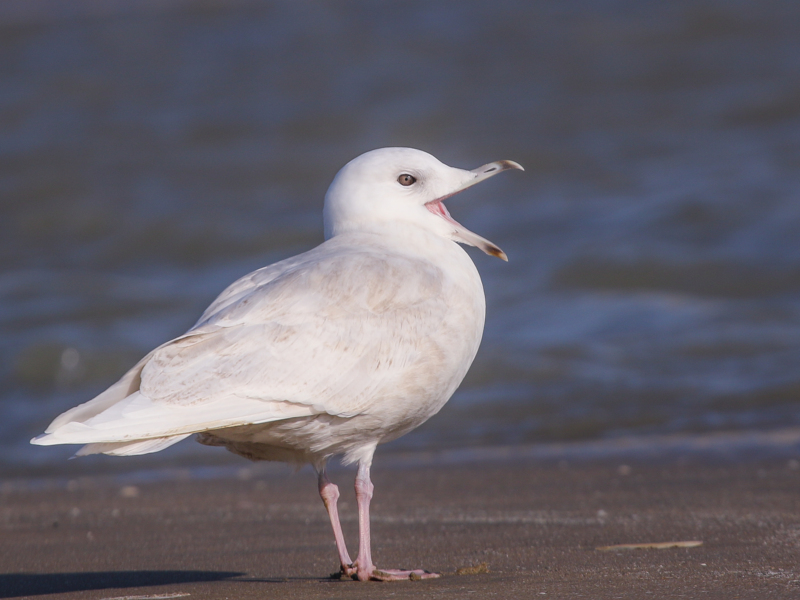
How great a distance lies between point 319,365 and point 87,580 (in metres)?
1.06

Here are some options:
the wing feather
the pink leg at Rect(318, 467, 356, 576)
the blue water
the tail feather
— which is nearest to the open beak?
the wing feather

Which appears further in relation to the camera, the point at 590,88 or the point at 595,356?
the point at 590,88

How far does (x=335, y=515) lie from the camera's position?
3.06 meters

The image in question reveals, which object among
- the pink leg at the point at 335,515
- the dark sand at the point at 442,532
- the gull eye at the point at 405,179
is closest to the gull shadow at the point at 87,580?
the dark sand at the point at 442,532

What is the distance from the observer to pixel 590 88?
43.9 ft

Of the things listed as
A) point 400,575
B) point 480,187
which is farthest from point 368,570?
point 480,187

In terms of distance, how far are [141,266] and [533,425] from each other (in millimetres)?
5711

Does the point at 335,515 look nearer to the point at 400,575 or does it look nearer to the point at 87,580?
the point at 400,575

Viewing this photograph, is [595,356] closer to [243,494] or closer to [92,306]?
[243,494]

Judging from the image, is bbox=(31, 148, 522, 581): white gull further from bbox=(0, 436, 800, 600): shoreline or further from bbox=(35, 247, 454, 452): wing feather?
bbox=(0, 436, 800, 600): shoreline

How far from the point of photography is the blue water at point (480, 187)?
6.87 metres

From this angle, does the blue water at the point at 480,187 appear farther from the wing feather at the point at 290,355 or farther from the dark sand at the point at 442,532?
the wing feather at the point at 290,355

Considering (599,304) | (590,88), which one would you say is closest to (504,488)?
(599,304)

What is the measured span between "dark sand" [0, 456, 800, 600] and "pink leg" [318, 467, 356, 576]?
82 millimetres
